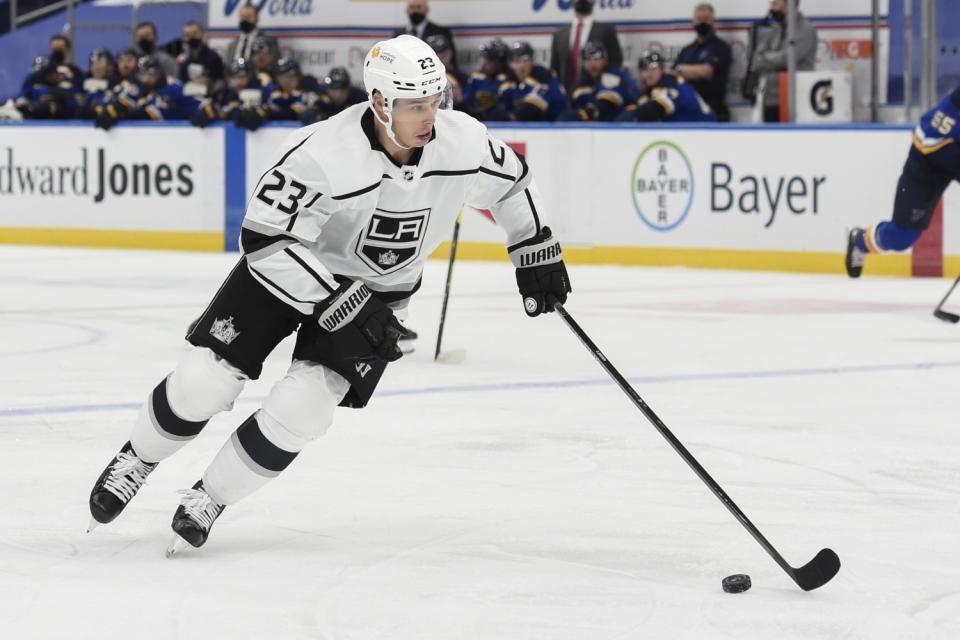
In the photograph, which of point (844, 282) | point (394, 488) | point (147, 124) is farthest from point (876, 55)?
point (394, 488)

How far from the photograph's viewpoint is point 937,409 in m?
5.29

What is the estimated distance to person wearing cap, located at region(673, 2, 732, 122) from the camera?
11633 millimetres

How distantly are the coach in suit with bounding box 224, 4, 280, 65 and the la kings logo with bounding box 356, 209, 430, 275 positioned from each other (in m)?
10.6

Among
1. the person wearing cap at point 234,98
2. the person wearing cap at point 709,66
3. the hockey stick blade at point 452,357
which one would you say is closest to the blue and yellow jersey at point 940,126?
the hockey stick blade at point 452,357

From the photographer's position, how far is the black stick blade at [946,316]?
7.82 metres

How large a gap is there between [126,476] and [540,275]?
1.01 m

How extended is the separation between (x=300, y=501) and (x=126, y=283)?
6463 mm

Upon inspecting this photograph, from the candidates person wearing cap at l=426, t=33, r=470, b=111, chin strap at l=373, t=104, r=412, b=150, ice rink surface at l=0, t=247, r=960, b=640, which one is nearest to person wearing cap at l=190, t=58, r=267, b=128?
person wearing cap at l=426, t=33, r=470, b=111

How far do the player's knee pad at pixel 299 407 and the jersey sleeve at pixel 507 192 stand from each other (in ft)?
1.86

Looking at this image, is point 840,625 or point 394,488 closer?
point 840,625

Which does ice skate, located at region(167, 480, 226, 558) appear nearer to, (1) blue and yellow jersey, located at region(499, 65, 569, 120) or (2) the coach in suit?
(1) blue and yellow jersey, located at region(499, 65, 569, 120)

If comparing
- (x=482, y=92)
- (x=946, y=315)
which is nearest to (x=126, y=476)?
(x=946, y=315)

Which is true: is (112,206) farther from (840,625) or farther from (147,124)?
(840,625)

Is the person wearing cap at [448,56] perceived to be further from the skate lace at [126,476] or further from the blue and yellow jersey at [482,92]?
the skate lace at [126,476]
